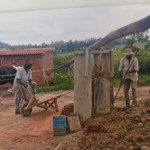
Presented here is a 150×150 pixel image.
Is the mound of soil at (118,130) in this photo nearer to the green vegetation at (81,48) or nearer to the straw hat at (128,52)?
the green vegetation at (81,48)

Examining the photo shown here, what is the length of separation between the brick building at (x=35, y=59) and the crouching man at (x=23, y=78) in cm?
5

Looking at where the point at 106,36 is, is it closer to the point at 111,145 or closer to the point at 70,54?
→ the point at 70,54

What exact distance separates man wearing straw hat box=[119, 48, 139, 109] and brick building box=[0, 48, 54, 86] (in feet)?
2.25

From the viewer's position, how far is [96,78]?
4.48 meters

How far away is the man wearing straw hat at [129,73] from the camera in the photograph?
4285 millimetres

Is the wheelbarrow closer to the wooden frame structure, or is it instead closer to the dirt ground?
the dirt ground

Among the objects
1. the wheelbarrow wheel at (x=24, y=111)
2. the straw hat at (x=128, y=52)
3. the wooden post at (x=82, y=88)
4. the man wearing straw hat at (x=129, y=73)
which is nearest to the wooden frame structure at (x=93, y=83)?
the wooden post at (x=82, y=88)

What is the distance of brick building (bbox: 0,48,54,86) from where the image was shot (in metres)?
4.27

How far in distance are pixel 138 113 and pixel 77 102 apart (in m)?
0.57

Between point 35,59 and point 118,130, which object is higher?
point 35,59

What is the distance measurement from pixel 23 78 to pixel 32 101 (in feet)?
0.98

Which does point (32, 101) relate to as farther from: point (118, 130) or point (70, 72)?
point (118, 130)

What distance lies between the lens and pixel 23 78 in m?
5.01

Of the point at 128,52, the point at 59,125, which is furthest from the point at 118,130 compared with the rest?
the point at 128,52
